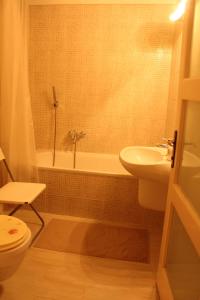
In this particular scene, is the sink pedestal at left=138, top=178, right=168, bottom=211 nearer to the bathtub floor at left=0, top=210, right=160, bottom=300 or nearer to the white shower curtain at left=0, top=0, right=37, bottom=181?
the bathtub floor at left=0, top=210, right=160, bottom=300

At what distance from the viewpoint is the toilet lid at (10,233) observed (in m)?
1.35

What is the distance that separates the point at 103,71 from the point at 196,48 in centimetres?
179

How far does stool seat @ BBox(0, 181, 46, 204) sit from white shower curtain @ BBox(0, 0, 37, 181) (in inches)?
8.9

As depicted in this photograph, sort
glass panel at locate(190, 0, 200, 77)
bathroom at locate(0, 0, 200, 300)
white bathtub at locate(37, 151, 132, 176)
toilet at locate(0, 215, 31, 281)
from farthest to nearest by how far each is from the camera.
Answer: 1. white bathtub at locate(37, 151, 132, 176)
2. bathroom at locate(0, 0, 200, 300)
3. toilet at locate(0, 215, 31, 281)
4. glass panel at locate(190, 0, 200, 77)

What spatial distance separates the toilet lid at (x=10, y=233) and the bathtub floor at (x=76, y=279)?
16.7 inches

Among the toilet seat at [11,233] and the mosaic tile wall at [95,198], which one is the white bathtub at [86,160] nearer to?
the mosaic tile wall at [95,198]

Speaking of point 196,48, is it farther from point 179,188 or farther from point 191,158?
point 179,188

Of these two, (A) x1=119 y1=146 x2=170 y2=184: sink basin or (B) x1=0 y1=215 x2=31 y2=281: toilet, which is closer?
(B) x1=0 y1=215 x2=31 y2=281: toilet

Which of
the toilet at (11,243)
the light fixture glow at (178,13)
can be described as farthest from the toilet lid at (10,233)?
the light fixture glow at (178,13)

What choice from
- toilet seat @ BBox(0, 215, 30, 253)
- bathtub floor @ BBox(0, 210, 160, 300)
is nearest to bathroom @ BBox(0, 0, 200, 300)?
bathtub floor @ BBox(0, 210, 160, 300)

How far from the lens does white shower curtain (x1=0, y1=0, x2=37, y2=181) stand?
6.99 ft

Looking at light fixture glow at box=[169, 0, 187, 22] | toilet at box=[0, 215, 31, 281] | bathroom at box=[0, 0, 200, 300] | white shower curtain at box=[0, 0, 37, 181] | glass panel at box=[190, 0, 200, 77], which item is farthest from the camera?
light fixture glow at box=[169, 0, 187, 22]

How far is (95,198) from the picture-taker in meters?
2.46

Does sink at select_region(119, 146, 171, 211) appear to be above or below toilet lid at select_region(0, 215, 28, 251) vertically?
above
